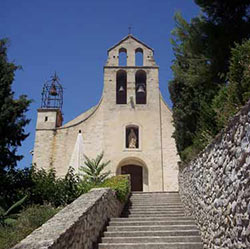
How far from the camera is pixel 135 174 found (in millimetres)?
16844

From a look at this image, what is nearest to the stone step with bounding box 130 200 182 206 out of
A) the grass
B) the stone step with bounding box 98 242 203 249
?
the grass

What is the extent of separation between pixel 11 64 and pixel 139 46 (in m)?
9.69

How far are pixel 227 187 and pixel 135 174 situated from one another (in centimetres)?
1315

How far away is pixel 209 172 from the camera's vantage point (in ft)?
16.0

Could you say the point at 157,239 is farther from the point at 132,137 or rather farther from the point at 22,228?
the point at 132,137

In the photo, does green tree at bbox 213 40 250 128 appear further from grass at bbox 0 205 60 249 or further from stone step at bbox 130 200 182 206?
stone step at bbox 130 200 182 206

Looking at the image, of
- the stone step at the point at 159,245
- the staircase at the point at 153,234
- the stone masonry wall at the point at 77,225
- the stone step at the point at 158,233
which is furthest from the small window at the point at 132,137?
the stone step at the point at 159,245

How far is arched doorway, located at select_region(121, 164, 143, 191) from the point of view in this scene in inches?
655

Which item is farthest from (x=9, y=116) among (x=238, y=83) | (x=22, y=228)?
(x=238, y=83)

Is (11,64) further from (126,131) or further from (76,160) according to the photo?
(126,131)

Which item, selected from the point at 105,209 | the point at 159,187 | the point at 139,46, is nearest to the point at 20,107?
the point at 105,209

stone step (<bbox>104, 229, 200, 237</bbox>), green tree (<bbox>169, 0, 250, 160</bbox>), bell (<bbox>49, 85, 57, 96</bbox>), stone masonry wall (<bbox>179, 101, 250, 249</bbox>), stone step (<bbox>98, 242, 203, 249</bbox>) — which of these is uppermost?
bell (<bbox>49, 85, 57, 96</bbox>)

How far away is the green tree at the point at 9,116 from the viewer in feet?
31.1

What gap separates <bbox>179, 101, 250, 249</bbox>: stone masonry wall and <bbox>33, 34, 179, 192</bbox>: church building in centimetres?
1025
